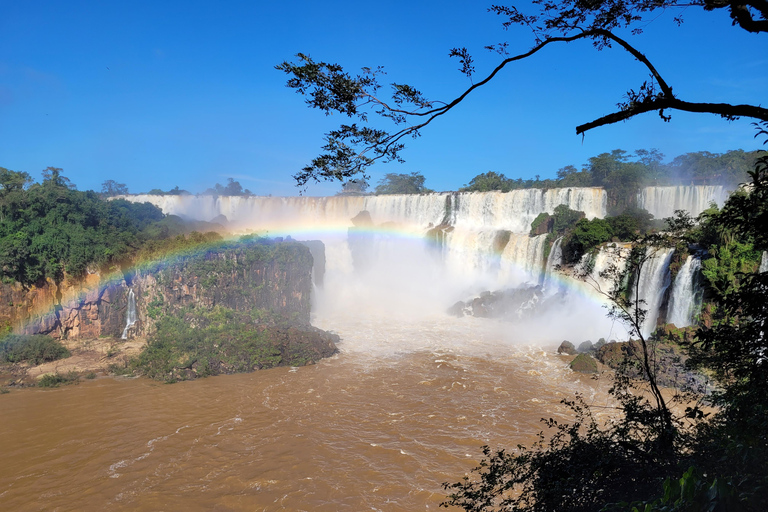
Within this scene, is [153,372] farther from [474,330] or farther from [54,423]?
[474,330]

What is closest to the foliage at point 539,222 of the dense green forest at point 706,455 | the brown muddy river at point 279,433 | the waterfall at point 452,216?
the waterfall at point 452,216

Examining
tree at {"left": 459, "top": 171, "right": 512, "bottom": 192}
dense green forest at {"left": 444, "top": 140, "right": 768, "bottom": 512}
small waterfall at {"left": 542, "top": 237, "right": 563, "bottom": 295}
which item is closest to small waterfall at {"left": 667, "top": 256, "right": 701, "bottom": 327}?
small waterfall at {"left": 542, "top": 237, "right": 563, "bottom": 295}

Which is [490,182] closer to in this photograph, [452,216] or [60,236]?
[452,216]

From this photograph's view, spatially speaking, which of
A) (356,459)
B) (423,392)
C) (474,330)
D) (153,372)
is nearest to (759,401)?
(356,459)

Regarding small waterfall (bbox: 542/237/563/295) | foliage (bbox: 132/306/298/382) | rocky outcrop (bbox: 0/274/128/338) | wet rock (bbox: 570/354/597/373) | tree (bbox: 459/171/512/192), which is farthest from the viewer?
→ tree (bbox: 459/171/512/192)

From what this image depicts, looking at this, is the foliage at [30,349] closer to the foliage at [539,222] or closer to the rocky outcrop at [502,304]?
the rocky outcrop at [502,304]

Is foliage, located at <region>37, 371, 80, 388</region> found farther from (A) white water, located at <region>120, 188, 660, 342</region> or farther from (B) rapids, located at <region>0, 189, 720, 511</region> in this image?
(A) white water, located at <region>120, 188, 660, 342</region>
